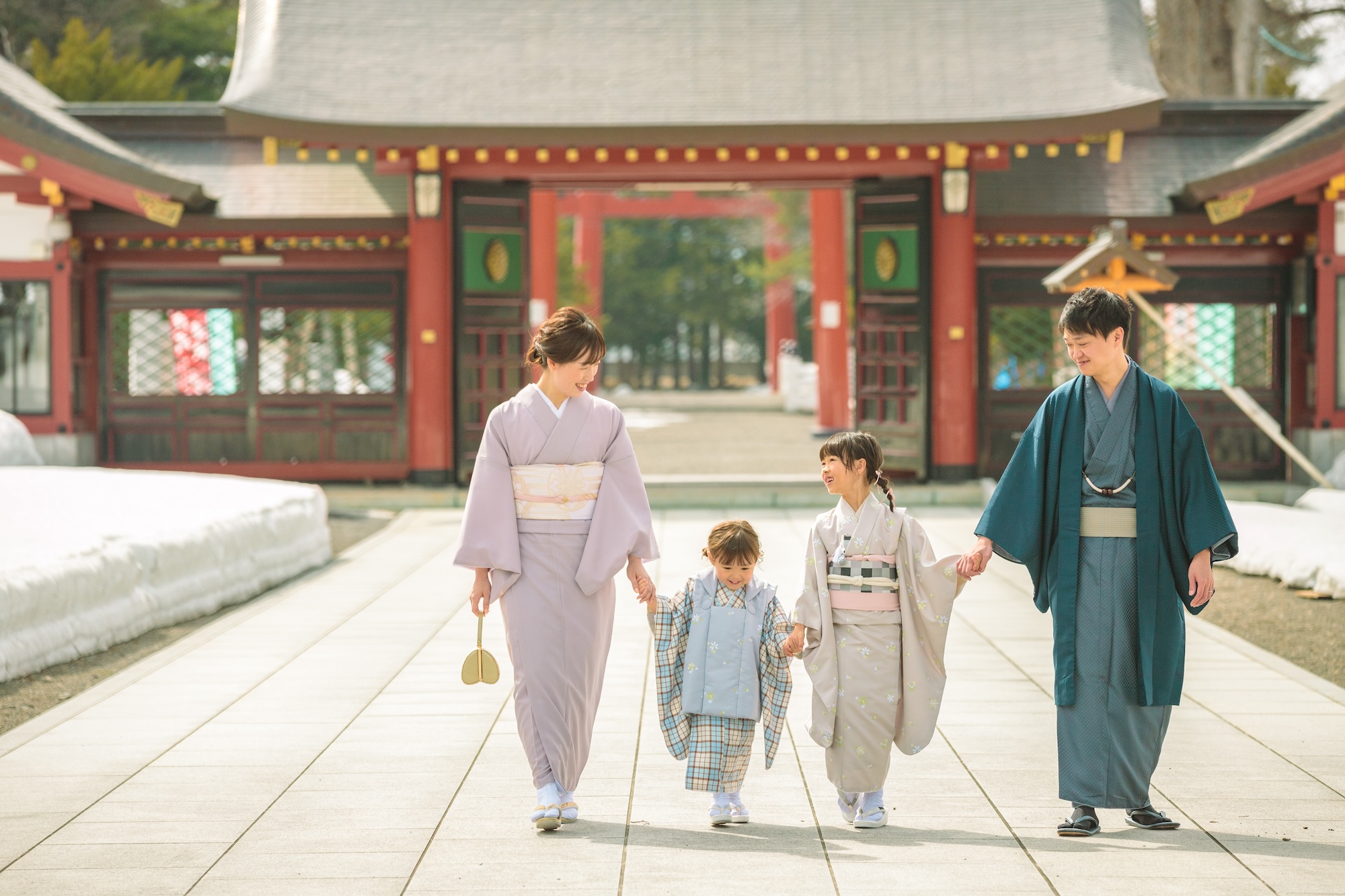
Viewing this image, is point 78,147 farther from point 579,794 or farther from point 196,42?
point 196,42

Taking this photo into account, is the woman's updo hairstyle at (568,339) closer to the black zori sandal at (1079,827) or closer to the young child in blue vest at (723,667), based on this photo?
the young child in blue vest at (723,667)

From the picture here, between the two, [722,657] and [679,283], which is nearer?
[722,657]

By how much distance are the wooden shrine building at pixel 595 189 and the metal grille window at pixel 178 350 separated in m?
0.02

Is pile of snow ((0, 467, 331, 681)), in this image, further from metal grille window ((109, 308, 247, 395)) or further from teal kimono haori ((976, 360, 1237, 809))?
teal kimono haori ((976, 360, 1237, 809))

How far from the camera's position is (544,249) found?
2327 centimetres

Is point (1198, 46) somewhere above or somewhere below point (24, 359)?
above

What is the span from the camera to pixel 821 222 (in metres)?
21.4

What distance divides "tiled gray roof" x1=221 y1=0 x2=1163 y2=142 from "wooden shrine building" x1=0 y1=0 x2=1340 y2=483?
0.11 ft

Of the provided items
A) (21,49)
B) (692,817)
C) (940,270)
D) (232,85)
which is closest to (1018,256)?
(940,270)

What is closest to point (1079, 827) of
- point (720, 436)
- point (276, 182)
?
point (276, 182)

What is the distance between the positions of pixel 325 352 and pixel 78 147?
2874 mm

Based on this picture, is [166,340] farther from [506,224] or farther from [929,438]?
[929,438]

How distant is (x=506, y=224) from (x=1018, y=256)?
4701 millimetres

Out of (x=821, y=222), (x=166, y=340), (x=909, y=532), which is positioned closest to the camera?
(x=909, y=532)
